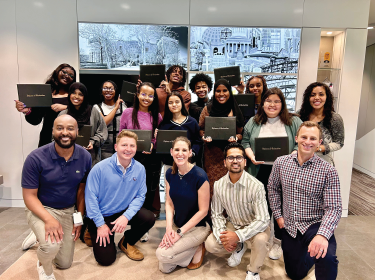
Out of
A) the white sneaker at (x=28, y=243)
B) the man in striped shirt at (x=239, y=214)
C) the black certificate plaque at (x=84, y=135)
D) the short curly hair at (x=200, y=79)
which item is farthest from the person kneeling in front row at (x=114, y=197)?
the short curly hair at (x=200, y=79)

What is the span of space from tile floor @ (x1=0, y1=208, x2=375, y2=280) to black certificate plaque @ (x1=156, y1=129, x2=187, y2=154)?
182 cm

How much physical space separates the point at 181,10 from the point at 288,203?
305 centimetres

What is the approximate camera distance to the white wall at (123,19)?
3781mm

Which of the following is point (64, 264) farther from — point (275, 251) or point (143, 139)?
point (275, 251)

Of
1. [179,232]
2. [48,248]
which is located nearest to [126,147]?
[179,232]

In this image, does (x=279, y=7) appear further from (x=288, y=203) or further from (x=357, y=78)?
(x=288, y=203)

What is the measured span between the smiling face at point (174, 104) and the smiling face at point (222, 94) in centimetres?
43

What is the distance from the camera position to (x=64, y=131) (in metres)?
2.12

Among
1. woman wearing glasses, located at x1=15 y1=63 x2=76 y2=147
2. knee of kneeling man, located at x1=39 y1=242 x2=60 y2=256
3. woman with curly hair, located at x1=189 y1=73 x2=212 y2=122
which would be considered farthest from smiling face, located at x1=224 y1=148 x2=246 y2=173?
woman wearing glasses, located at x1=15 y1=63 x2=76 y2=147

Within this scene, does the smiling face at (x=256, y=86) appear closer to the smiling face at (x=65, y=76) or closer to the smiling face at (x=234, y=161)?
the smiling face at (x=234, y=161)

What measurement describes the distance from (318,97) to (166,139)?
5.53 feet

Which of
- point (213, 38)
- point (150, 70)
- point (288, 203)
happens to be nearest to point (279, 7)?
point (213, 38)

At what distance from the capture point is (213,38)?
389 cm

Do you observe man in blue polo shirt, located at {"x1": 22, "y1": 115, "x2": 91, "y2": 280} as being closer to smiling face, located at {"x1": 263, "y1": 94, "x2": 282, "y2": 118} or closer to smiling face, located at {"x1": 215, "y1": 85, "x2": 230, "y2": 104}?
smiling face, located at {"x1": 215, "y1": 85, "x2": 230, "y2": 104}
